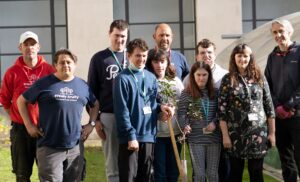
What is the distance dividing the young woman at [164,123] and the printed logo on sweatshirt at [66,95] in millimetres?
958

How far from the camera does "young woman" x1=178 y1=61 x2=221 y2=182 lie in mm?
6973

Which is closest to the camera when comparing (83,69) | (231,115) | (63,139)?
(63,139)

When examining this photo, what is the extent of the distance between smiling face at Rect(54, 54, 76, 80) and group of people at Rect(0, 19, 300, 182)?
0.01 m

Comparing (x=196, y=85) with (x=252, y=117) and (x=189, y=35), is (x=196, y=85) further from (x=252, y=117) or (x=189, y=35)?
(x=189, y=35)

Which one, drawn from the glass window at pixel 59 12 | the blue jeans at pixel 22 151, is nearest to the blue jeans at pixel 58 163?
the blue jeans at pixel 22 151

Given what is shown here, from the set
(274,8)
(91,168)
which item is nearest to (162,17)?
(274,8)

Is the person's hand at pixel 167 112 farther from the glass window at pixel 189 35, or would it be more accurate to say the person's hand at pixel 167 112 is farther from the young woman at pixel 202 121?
the glass window at pixel 189 35

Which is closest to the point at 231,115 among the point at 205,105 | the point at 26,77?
the point at 205,105

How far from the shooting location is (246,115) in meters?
6.82

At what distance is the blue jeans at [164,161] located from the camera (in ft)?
22.9

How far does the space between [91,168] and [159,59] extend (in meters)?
4.07

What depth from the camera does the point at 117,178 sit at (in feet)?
23.1

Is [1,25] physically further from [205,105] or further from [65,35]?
[205,105]

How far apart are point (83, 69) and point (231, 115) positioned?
715 centimetres
